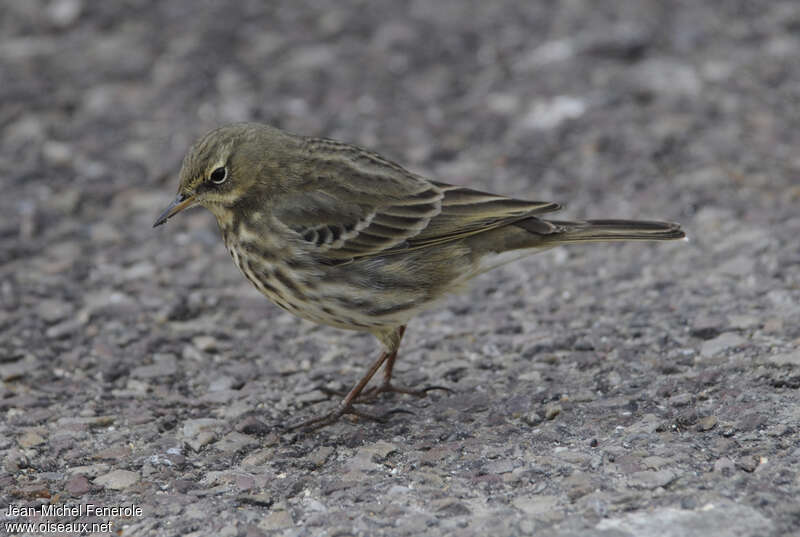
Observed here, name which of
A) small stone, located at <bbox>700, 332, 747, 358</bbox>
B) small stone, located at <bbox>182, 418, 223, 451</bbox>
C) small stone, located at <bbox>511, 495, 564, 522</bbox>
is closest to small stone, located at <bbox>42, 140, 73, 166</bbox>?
small stone, located at <bbox>182, 418, 223, 451</bbox>

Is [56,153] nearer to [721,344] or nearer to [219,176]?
[219,176]

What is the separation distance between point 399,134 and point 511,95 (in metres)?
1.11

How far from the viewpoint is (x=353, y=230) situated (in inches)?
223

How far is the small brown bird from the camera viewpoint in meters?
5.57

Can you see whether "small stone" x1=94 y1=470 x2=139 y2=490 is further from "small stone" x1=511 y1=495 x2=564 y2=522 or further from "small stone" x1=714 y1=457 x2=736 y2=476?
"small stone" x1=714 y1=457 x2=736 y2=476

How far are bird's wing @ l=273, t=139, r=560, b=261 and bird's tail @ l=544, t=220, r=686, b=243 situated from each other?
18 cm

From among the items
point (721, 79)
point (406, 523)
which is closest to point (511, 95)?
point (721, 79)

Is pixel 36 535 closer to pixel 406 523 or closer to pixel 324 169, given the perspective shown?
pixel 406 523

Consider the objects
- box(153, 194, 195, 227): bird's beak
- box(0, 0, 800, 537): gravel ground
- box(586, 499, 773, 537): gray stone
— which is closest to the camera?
box(586, 499, 773, 537): gray stone

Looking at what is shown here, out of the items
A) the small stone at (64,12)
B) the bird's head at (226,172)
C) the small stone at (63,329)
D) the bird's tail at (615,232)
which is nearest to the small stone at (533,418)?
the bird's tail at (615,232)

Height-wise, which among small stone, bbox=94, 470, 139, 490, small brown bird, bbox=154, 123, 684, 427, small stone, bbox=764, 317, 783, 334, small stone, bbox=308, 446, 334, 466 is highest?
small brown bird, bbox=154, 123, 684, 427

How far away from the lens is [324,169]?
5.82 m

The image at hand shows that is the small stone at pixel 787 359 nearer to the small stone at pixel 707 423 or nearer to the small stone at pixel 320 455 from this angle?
the small stone at pixel 707 423

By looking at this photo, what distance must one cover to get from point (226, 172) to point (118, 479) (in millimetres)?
1732
